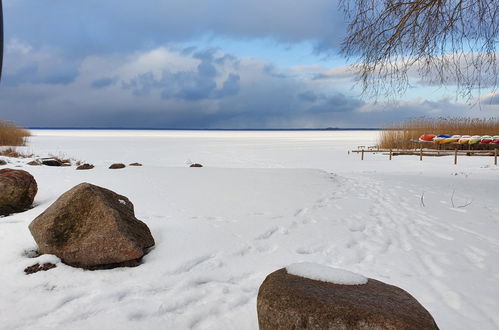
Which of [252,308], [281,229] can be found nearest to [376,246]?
[281,229]

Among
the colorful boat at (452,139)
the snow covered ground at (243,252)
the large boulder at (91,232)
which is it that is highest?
the colorful boat at (452,139)

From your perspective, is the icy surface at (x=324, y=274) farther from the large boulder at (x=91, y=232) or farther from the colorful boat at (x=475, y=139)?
the colorful boat at (x=475, y=139)

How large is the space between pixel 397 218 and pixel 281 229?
6.98 ft

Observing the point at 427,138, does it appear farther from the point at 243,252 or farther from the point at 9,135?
the point at 9,135

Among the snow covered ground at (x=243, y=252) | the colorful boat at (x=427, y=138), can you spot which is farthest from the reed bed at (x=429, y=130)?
the snow covered ground at (x=243, y=252)

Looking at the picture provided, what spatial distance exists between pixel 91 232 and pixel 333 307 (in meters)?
2.55

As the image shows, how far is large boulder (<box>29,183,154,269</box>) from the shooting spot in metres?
A: 3.48

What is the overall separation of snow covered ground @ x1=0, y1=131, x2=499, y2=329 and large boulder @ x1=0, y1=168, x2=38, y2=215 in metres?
0.23

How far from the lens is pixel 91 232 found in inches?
141

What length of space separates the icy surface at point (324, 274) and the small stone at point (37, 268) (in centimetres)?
237

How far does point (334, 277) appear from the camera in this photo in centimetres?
233

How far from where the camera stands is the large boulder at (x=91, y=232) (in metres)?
3.48

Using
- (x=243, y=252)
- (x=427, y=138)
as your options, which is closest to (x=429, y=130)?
(x=427, y=138)

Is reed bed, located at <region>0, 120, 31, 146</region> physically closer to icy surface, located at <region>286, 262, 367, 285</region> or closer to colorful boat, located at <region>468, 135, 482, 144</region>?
icy surface, located at <region>286, 262, 367, 285</region>
